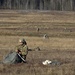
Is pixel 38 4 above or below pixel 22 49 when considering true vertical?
above

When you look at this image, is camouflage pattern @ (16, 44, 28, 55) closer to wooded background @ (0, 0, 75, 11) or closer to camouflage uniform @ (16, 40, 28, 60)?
camouflage uniform @ (16, 40, 28, 60)

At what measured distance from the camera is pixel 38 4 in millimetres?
168750

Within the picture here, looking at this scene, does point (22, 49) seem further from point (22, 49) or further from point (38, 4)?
point (38, 4)

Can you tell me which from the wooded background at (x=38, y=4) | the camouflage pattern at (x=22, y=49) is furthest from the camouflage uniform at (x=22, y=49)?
the wooded background at (x=38, y=4)

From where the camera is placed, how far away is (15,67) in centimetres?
2150

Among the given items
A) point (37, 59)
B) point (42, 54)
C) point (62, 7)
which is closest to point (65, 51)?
point (42, 54)

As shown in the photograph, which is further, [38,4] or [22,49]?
[38,4]

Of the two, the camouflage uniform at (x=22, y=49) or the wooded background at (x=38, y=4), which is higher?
the wooded background at (x=38, y=4)

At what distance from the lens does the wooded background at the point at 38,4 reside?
536ft

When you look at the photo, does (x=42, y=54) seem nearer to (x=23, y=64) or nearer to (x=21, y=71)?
(x=23, y=64)

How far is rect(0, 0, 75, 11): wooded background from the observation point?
163m

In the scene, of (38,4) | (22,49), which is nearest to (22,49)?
(22,49)

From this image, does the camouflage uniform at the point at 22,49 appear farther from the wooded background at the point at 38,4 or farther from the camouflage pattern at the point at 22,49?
the wooded background at the point at 38,4

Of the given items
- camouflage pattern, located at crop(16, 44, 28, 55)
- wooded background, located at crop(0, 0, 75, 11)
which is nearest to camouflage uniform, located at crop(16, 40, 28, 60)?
camouflage pattern, located at crop(16, 44, 28, 55)
